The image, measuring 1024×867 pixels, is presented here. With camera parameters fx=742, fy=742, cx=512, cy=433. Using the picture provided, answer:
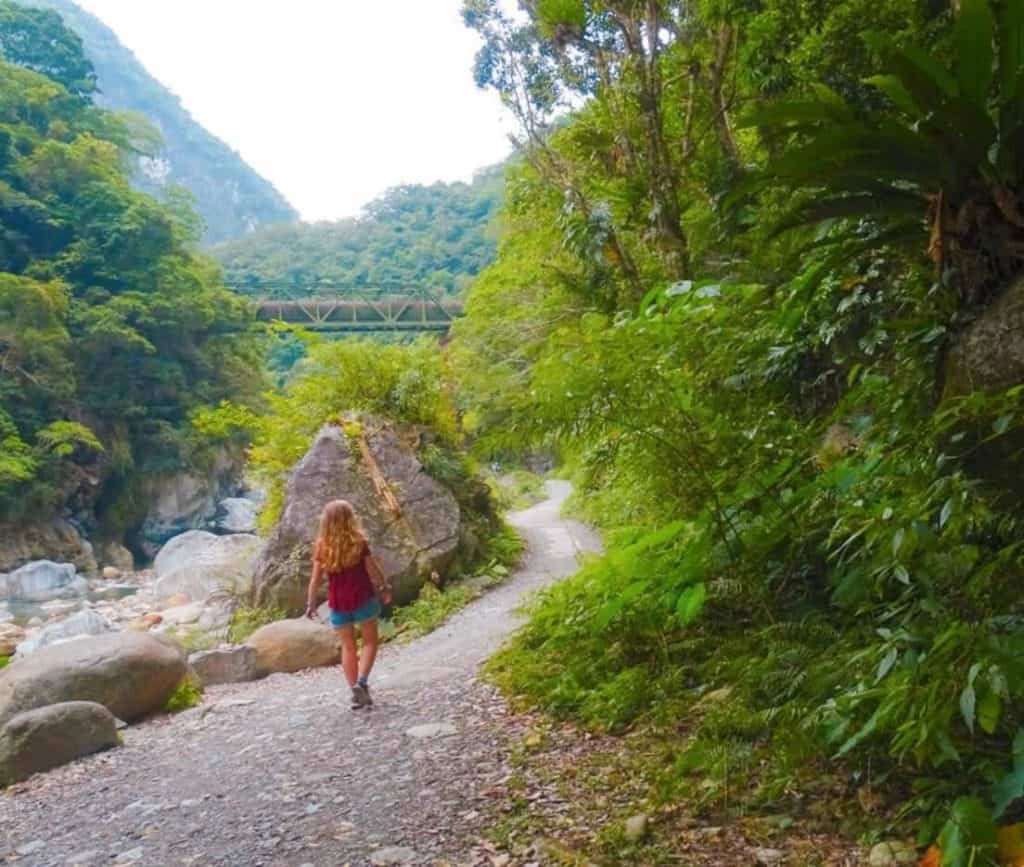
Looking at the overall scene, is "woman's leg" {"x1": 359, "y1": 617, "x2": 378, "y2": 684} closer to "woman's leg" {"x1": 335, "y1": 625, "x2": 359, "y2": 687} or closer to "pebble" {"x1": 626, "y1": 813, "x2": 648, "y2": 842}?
"woman's leg" {"x1": 335, "y1": 625, "x2": 359, "y2": 687}

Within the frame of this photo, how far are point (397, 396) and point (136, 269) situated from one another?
68.0 ft

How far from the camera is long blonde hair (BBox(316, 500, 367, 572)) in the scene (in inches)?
Result: 181

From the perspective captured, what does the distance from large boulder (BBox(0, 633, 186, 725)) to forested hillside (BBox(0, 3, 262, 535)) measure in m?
18.0

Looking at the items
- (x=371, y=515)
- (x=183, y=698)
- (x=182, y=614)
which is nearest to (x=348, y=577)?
(x=183, y=698)

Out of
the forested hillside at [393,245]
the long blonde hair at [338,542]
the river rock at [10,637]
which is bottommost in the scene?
the river rock at [10,637]

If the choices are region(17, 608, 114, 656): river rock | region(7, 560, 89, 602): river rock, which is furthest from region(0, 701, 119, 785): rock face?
region(7, 560, 89, 602): river rock

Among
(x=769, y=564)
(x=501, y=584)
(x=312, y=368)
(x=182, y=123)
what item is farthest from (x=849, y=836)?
(x=182, y=123)

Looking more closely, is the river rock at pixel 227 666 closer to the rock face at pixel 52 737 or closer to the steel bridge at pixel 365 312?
the rock face at pixel 52 737

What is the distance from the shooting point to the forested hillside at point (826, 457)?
1.70 meters

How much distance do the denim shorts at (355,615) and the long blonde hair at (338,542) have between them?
0.27 metres

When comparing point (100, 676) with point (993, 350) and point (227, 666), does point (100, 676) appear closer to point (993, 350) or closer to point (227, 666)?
point (227, 666)

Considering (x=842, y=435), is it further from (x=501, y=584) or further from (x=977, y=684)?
(x=501, y=584)

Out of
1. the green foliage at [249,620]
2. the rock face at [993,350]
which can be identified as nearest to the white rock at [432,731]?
the rock face at [993,350]

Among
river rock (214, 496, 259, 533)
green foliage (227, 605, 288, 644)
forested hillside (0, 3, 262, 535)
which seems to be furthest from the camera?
river rock (214, 496, 259, 533)
